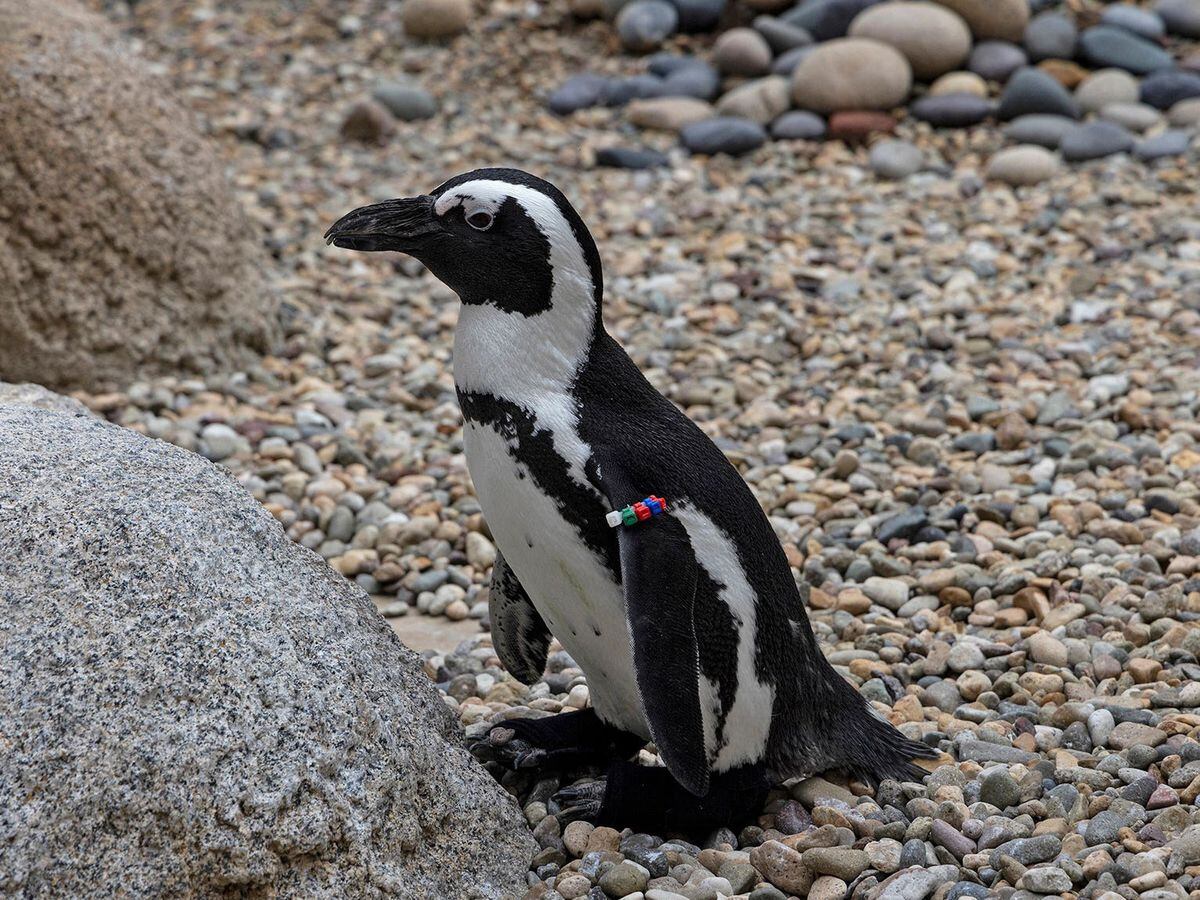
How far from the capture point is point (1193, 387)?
482 centimetres

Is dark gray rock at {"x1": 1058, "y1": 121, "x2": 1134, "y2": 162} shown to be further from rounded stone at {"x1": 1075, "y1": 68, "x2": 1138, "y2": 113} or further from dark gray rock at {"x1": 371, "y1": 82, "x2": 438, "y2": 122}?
dark gray rock at {"x1": 371, "y1": 82, "x2": 438, "y2": 122}

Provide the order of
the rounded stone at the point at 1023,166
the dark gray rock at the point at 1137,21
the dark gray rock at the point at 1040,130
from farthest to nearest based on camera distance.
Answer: the dark gray rock at the point at 1137,21, the dark gray rock at the point at 1040,130, the rounded stone at the point at 1023,166

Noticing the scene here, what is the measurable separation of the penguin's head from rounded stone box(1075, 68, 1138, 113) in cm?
558

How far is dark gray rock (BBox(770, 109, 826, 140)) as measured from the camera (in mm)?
7359

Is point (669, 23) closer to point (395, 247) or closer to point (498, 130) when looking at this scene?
point (498, 130)

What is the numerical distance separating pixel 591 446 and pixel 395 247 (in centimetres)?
54

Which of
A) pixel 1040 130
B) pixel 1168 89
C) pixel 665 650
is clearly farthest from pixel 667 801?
pixel 1168 89

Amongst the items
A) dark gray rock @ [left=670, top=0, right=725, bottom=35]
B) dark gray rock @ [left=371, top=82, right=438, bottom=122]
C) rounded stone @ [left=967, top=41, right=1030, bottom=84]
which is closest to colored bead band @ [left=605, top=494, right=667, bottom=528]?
dark gray rock @ [left=371, top=82, right=438, bottom=122]

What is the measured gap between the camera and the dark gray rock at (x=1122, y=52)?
7594 millimetres

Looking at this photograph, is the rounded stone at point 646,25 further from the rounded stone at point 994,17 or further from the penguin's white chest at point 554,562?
the penguin's white chest at point 554,562

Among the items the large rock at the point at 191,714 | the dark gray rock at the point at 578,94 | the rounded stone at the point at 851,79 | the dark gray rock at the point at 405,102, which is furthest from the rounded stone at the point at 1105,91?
the large rock at the point at 191,714

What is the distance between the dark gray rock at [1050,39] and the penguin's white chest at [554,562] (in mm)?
6122

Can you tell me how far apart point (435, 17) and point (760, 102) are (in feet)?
7.14

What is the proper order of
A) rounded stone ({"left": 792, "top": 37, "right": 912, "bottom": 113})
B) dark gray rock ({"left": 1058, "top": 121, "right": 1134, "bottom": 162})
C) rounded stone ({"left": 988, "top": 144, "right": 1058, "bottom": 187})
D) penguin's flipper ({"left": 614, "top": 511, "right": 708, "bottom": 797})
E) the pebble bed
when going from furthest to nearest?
rounded stone ({"left": 792, "top": 37, "right": 912, "bottom": 113}), dark gray rock ({"left": 1058, "top": 121, "right": 1134, "bottom": 162}), rounded stone ({"left": 988, "top": 144, "right": 1058, "bottom": 187}), the pebble bed, penguin's flipper ({"left": 614, "top": 511, "right": 708, "bottom": 797})
